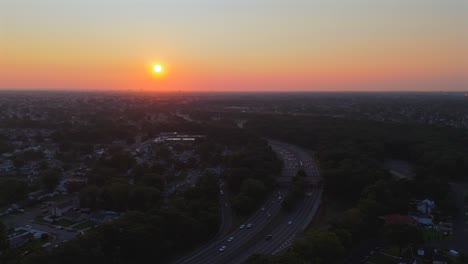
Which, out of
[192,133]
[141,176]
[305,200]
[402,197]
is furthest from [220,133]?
[402,197]

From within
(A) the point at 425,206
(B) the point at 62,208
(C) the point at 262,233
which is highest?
(A) the point at 425,206

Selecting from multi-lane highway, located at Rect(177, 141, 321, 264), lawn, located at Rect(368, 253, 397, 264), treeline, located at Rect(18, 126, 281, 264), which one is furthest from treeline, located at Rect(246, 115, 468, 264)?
treeline, located at Rect(18, 126, 281, 264)

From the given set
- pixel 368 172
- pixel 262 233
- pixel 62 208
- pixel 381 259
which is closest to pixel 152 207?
pixel 62 208

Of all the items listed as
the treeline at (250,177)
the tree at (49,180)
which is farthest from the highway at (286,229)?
the tree at (49,180)

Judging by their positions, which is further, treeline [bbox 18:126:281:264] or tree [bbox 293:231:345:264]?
treeline [bbox 18:126:281:264]

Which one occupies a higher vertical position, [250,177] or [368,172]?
[368,172]

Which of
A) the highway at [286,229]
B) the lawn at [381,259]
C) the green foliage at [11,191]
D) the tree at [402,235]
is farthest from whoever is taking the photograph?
the green foliage at [11,191]

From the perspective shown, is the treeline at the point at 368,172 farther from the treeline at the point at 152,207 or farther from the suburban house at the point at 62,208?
the suburban house at the point at 62,208

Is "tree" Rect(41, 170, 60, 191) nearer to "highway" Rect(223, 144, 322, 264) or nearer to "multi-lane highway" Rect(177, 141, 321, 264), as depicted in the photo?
"multi-lane highway" Rect(177, 141, 321, 264)

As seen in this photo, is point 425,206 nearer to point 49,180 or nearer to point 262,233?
point 262,233

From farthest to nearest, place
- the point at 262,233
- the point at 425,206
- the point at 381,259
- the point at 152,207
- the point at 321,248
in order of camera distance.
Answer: the point at 425,206, the point at 152,207, the point at 262,233, the point at 381,259, the point at 321,248
